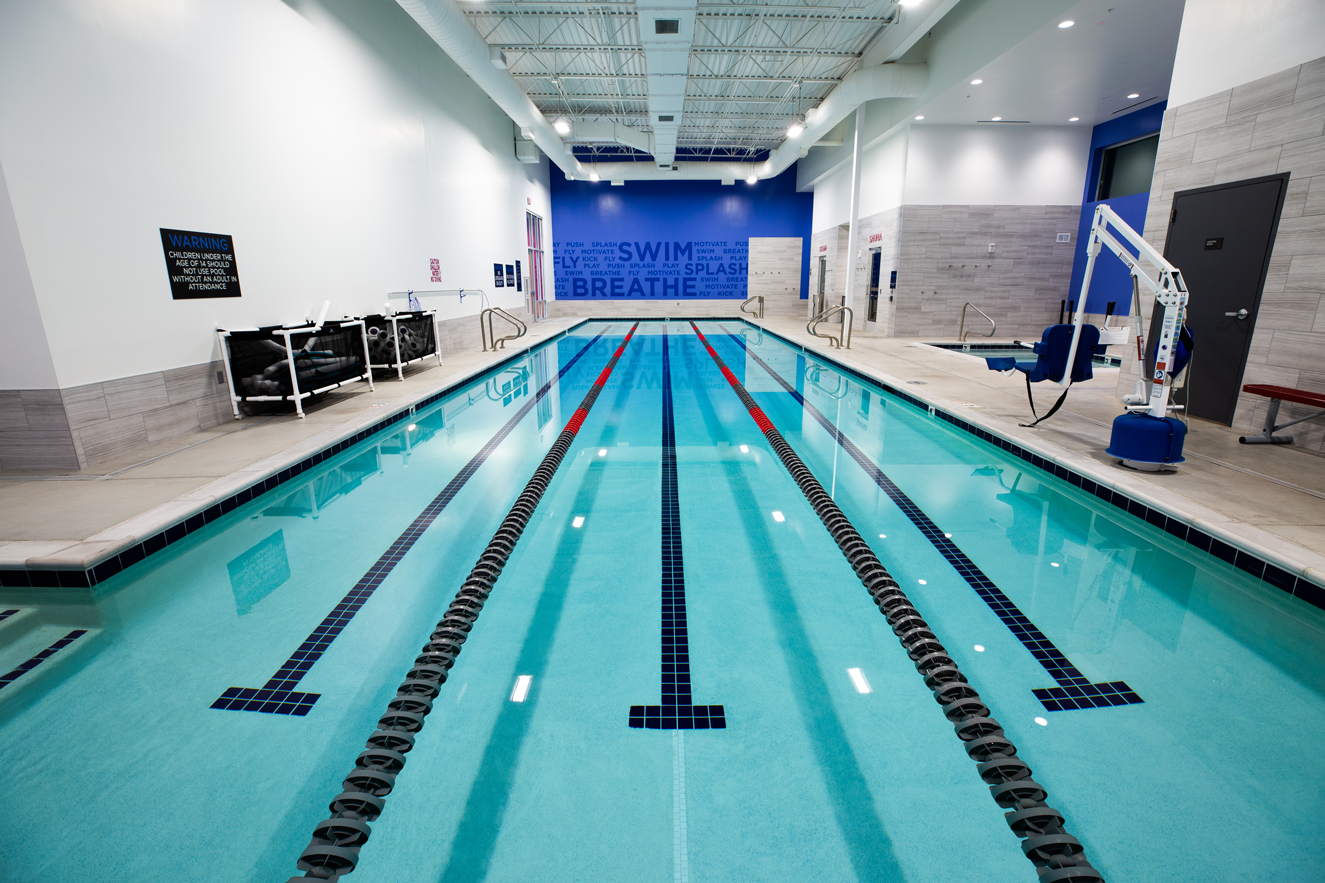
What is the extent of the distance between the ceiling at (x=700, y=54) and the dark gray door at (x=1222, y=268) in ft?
16.0

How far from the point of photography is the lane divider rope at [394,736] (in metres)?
1.29

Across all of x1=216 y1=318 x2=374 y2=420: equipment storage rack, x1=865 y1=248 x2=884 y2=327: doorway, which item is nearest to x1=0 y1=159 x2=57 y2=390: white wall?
x1=216 y1=318 x2=374 y2=420: equipment storage rack

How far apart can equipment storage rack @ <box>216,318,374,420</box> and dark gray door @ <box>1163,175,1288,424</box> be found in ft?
24.8

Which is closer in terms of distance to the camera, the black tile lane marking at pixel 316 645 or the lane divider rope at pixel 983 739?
the lane divider rope at pixel 983 739

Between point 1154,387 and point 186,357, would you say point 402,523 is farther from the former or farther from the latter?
point 1154,387

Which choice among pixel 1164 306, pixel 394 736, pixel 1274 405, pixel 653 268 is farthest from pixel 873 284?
pixel 394 736

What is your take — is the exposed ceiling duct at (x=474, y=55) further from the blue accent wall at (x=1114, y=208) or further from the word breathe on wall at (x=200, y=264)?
the blue accent wall at (x=1114, y=208)

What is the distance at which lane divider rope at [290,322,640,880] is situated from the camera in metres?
1.29

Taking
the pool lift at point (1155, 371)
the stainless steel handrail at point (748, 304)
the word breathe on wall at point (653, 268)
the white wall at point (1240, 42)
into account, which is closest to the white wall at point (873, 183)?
the stainless steel handrail at point (748, 304)

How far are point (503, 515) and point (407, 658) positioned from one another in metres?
1.33

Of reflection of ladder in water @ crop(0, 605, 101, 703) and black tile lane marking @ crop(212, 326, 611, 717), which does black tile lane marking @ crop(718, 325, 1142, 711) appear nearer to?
black tile lane marking @ crop(212, 326, 611, 717)

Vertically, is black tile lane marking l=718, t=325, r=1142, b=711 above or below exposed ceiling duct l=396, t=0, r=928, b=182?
below

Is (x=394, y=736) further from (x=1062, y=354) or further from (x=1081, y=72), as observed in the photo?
(x=1081, y=72)

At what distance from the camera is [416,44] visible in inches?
→ 342
